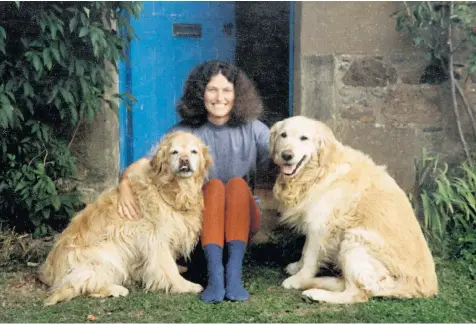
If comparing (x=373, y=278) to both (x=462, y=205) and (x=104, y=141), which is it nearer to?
(x=462, y=205)

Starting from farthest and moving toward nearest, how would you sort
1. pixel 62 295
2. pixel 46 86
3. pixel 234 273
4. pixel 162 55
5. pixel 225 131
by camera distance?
1. pixel 162 55
2. pixel 46 86
3. pixel 225 131
4. pixel 234 273
5. pixel 62 295

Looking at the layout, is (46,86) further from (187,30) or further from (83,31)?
(187,30)

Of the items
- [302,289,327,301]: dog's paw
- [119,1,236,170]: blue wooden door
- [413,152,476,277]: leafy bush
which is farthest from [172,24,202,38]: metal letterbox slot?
[302,289,327,301]: dog's paw

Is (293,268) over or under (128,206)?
under

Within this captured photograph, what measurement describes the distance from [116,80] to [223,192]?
5.95 feet

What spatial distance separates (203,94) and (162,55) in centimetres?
174

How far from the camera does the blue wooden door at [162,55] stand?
19.5 feet

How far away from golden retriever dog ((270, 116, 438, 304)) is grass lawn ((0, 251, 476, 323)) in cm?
10

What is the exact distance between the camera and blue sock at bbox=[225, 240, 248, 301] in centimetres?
394

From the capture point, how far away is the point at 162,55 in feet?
19.8

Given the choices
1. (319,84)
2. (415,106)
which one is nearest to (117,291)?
(319,84)

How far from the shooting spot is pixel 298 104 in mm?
5422

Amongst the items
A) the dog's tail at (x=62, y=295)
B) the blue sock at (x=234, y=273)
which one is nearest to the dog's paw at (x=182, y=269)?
the blue sock at (x=234, y=273)

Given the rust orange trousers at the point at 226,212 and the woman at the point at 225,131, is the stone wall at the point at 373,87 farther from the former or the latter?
the rust orange trousers at the point at 226,212
